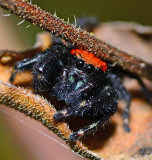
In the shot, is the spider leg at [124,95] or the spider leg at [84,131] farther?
the spider leg at [124,95]

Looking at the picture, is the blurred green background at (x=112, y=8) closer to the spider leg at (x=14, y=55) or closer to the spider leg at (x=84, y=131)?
the spider leg at (x=14, y=55)

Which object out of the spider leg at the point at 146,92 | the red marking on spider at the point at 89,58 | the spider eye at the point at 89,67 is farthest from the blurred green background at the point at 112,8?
the spider eye at the point at 89,67

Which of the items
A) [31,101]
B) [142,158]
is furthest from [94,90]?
[142,158]

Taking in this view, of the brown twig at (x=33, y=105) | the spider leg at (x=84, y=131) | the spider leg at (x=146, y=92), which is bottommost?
the spider leg at (x=146, y=92)

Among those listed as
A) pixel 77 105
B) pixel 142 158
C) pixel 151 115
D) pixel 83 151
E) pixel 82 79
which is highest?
pixel 82 79

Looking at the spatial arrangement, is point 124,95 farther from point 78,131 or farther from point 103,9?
point 103,9

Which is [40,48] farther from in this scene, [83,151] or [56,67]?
[83,151]
